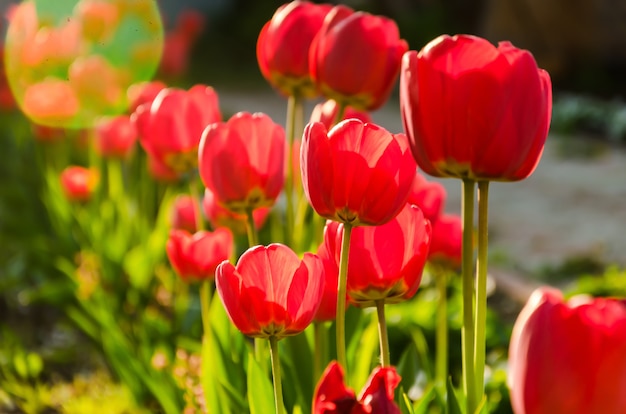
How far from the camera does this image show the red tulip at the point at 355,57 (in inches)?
42.6

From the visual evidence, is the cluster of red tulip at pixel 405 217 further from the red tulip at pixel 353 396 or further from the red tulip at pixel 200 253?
the red tulip at pixel 200 253

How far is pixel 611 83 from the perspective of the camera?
7.68 metres

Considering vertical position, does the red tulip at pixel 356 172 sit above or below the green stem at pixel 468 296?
above

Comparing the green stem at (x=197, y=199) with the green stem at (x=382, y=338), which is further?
the green stem at (x=197, y=199)

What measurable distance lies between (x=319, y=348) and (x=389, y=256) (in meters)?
0.27

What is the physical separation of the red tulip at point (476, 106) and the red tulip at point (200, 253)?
59 cm

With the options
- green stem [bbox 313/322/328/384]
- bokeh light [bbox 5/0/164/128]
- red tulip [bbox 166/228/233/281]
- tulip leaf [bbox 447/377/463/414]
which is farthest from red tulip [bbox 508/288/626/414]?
bokeh light [bbox 5/0/164/128]

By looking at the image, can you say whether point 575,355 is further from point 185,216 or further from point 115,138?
point 115,138

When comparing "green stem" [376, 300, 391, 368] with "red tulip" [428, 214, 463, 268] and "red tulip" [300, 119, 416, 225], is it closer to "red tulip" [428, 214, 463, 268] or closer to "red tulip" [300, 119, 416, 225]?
"red tulip" [300, 119, 416, 225]

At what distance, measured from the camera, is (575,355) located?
0.52 meters

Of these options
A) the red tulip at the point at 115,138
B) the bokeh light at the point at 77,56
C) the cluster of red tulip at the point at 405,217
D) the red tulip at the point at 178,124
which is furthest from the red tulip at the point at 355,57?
the bokeh light at the point at 77,56

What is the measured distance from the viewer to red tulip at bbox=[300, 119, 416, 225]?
0.77 metres

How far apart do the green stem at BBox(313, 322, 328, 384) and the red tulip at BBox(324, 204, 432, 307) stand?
22 centimetres

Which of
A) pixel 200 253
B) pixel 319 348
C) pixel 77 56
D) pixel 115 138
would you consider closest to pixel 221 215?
pixel 200 253
